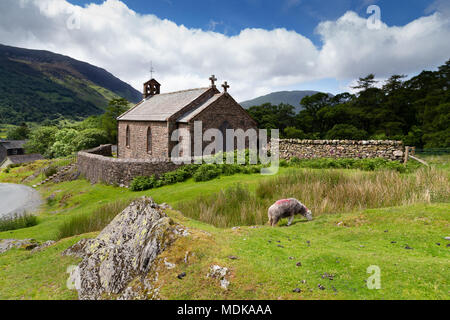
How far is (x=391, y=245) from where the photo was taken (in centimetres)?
552

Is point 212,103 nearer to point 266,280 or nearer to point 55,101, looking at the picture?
point 266,280

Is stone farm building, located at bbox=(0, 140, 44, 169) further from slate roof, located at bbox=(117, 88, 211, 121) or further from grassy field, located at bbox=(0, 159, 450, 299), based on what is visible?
grassy field, located at bbox=(0, 159, 450, 299)

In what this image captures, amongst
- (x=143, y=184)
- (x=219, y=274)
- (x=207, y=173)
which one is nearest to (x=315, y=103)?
(x=207, y=173)

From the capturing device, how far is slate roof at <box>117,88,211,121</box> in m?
28.3

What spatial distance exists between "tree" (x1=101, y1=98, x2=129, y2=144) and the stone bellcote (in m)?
17.3

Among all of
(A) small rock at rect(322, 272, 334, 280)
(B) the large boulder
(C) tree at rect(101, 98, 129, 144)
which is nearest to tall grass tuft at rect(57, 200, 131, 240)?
(B) the large boulder

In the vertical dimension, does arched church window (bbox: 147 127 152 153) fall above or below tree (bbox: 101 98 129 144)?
below

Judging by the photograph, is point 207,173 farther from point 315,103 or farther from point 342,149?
point 315,103

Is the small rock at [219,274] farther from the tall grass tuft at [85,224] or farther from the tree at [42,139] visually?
the tree at [42,139]

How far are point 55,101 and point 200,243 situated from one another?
687 ft

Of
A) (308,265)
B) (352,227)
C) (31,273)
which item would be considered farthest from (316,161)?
(31,273)

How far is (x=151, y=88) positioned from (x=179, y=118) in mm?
17888

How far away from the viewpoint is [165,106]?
31.0 m

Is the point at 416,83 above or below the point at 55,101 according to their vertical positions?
below
